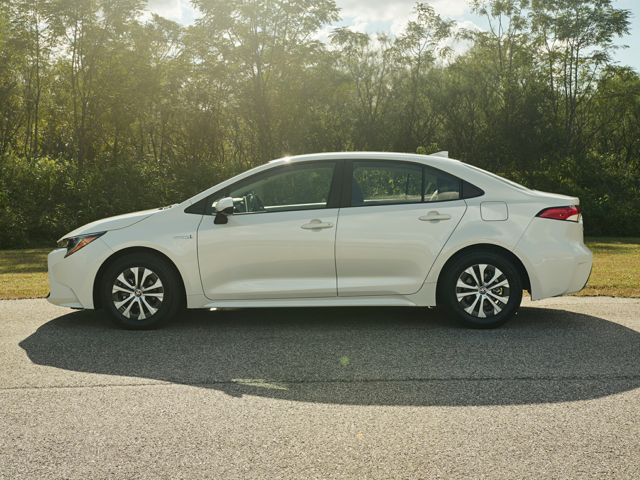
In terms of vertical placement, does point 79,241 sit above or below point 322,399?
above

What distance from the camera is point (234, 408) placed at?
13.2 ft

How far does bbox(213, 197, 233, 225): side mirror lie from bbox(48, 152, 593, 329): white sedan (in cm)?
Result: 1

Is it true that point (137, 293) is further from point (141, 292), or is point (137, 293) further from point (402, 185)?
point (402, 185)

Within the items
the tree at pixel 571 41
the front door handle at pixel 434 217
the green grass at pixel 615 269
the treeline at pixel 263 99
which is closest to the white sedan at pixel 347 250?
the front door handle at pixel 434 217

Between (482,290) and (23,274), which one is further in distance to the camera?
(23,274)

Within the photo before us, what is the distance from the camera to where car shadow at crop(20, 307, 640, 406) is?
14.2 ft

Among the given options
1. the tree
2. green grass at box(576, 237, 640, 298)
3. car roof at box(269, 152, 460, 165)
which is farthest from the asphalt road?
the tree

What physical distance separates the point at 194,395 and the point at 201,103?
22.8m

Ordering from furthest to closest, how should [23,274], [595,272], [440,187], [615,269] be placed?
[23,274] → [615,269] → [595,272] → [440,187]

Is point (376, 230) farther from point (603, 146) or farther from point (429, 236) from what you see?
point (603, 146)

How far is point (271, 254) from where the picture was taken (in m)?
5.99

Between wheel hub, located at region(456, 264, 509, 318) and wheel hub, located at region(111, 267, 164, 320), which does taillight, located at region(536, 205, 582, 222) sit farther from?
wheel hub, located at region(111, 267, 164, 320)

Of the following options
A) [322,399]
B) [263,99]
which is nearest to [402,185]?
[322,399]

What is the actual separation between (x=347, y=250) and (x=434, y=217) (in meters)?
0.89
